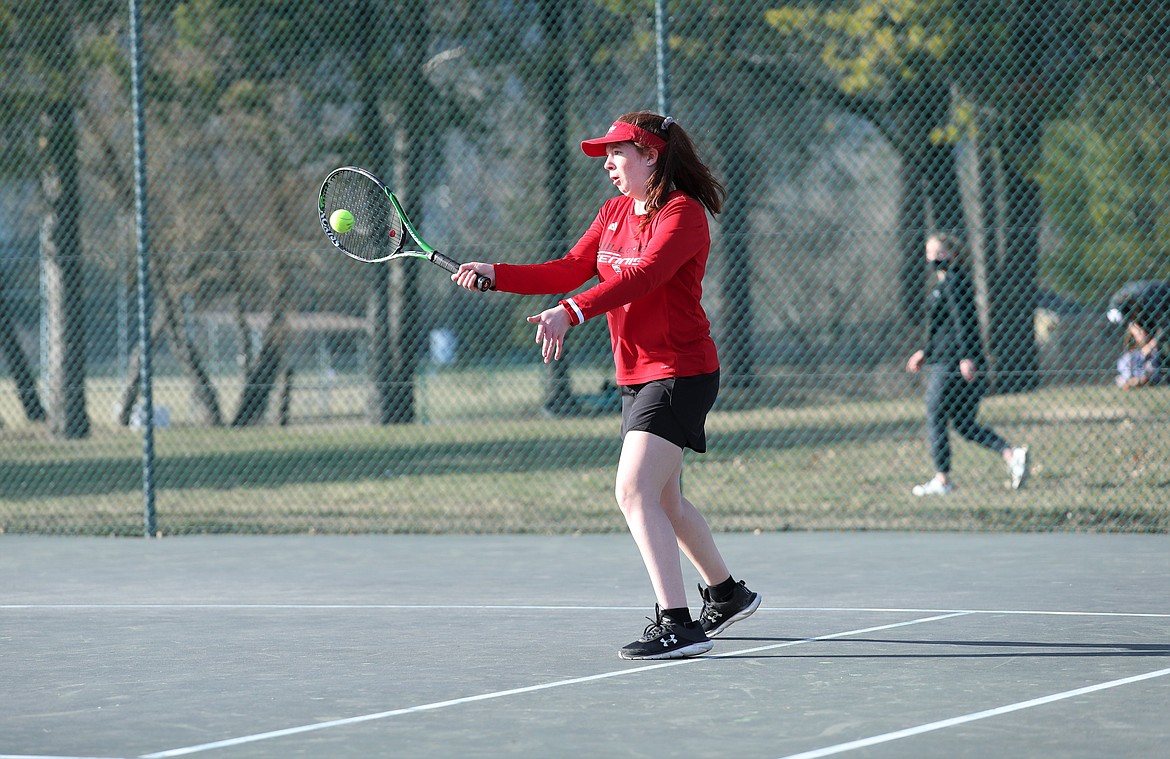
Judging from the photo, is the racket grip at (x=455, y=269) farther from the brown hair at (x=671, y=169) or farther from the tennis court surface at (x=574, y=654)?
the tennis court surface at (x=574, y=654)

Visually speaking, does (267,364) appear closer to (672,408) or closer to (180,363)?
(180,363)

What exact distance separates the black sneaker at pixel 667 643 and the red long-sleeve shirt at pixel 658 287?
92cm

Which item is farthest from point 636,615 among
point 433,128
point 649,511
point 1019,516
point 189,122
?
point 189,122

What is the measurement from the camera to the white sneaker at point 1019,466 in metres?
11.8

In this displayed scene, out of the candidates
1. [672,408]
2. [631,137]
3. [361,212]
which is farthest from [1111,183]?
[672,408]

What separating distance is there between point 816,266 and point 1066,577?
44.7ft

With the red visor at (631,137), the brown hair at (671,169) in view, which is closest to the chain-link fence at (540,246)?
the brown hair at (671,169)

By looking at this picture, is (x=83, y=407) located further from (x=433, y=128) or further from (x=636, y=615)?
(x=636, y=615)

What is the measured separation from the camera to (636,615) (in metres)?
7.23

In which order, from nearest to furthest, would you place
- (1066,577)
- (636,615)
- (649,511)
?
(649,511)
(636,615)
(1066,577)

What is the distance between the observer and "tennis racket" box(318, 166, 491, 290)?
734 centimetres

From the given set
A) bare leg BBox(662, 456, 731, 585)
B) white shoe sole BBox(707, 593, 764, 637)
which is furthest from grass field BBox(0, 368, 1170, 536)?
bare leg BBox(662, 456, 731, 585)

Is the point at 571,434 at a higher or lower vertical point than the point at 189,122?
lower

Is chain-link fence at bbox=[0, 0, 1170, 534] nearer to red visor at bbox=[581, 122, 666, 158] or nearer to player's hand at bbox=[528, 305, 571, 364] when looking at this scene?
red visor at bbox=[581, 122, 666, 158]
